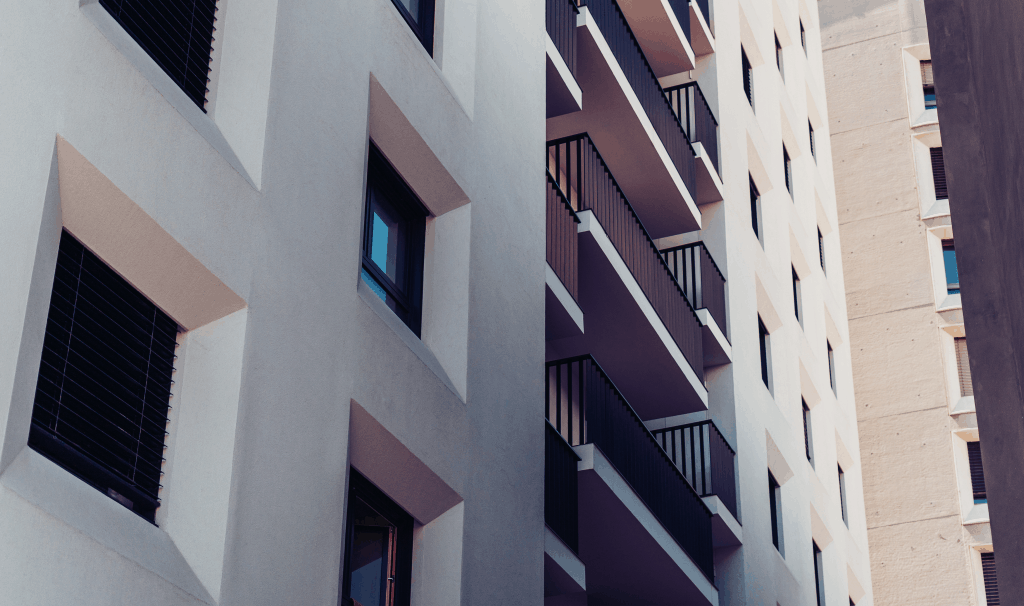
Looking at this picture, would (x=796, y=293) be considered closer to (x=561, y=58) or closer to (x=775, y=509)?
(x=775, y=509)

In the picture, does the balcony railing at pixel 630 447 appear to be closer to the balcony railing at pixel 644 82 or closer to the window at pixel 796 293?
the balcony railing at pixel 644 82

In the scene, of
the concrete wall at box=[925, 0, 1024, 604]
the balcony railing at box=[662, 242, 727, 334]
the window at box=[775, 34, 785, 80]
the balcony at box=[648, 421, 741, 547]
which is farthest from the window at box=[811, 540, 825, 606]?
the concrete wall at box=[925, 0, 1024, 604]

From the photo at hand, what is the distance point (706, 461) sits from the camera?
18.2 meters

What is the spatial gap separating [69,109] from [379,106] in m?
4.01

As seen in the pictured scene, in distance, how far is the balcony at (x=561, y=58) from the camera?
14781 millimetres

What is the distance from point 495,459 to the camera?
35.9 ft

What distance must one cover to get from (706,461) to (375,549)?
941cm

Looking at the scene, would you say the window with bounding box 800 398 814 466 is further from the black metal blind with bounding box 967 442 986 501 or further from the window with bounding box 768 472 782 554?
the black metal blind with bounding box 967 442 986 501

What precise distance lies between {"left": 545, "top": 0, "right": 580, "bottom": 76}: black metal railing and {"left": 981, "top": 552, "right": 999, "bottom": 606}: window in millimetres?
20332

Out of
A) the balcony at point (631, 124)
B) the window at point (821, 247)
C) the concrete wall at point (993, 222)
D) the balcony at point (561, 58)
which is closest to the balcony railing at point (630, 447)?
the balcony at point (561, 58)

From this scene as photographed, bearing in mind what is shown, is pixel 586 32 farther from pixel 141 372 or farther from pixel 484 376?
pixel 141 372

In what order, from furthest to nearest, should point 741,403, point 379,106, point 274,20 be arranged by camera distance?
point 741,403 < point 379,106 < point 274,20

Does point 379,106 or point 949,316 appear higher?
point 949,316

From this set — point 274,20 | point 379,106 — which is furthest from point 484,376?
point 274,20
